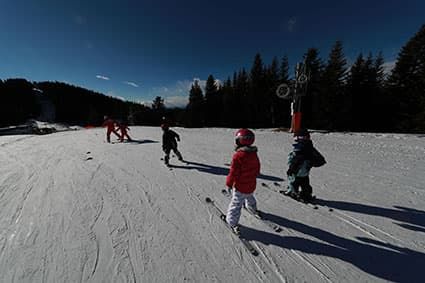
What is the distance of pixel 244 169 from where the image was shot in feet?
9.69

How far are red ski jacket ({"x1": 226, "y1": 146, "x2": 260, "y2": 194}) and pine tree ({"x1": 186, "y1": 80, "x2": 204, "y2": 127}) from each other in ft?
121

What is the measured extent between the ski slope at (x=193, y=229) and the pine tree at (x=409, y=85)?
835 inches

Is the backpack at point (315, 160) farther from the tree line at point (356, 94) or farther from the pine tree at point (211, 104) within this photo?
the pine tree at point (211, 104)

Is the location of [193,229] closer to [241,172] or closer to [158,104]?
[241,172]

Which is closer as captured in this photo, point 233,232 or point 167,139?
point 233,232

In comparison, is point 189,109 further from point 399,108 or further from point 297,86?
point 399,108

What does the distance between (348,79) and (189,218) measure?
30850 millimetres

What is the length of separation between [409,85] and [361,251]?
30783 mm

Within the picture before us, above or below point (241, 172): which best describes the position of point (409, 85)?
above

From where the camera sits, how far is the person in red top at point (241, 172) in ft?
9.67

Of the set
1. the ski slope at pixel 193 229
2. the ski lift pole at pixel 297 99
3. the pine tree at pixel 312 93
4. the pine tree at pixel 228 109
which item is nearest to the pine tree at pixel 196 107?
the pine tree at pixel 228 109

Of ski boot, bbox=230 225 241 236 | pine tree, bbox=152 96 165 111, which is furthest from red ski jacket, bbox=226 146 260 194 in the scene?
pine tree, bbox=152 96 165 111

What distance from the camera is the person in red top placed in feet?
9.67

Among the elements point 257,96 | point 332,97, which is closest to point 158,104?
point 257,96
